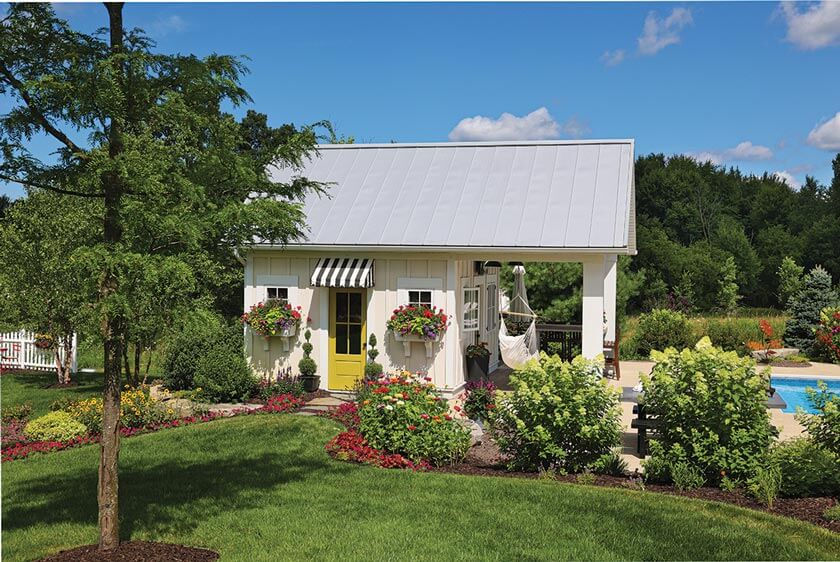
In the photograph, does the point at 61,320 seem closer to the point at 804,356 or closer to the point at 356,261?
the point at 356,261

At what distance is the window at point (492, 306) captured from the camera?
18.0m

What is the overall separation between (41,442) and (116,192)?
7.28m

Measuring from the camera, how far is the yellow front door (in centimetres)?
1536

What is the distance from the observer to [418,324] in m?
14.3

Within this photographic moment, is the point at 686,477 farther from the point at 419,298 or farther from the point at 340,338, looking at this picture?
the point at 340,338

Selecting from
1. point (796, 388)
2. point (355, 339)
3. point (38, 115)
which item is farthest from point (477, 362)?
point (38, 115)

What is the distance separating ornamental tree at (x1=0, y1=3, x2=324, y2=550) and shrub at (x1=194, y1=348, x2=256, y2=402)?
8224 millimetres

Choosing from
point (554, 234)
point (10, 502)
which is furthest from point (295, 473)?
point (554, 234)

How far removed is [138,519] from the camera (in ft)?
24.2

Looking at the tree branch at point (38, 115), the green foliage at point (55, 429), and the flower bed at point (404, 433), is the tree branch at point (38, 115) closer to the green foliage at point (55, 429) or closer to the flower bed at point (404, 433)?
the flower bed at point (404, 433)

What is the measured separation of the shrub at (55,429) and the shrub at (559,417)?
270 inches

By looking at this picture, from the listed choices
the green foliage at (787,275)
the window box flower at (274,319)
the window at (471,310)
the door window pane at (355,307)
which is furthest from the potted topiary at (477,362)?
the green foliage at (787,275)

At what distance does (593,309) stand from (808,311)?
12.3 metres

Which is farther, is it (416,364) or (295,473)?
(416,364)
